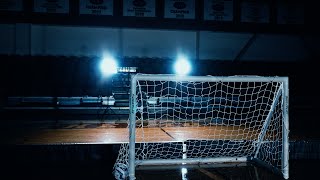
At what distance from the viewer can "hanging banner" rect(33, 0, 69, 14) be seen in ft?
26.3

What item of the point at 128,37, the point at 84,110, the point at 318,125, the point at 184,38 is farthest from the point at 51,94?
the point at 318,125

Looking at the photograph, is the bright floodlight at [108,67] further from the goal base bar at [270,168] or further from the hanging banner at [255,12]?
the goal base bar at [270,168]

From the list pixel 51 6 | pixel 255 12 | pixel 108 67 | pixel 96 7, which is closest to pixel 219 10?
pixel 255 12

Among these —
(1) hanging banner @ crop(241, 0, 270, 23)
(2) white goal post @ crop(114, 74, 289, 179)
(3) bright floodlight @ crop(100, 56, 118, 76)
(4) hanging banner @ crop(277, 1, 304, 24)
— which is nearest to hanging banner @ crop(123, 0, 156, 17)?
(3) bright floodlight @ crop(100, 56, 118, 76)

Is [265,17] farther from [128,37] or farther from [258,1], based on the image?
[128,37]

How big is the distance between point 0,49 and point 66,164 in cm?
540

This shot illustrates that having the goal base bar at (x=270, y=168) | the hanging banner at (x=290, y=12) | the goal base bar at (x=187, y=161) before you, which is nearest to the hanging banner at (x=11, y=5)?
the goal base bar at (x=187, y=161)

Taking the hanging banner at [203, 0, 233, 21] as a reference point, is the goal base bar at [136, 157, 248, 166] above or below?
below

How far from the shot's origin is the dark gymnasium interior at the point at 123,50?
8.22m

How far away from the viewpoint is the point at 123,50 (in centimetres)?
966

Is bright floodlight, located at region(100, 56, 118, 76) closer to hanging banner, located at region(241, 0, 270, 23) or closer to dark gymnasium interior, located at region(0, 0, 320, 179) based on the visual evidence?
dark gymnasium interior, located at region(0, 0, 320, 179)

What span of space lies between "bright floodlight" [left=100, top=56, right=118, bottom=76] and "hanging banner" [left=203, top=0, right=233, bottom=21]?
2.80m

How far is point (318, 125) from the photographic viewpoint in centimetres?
775

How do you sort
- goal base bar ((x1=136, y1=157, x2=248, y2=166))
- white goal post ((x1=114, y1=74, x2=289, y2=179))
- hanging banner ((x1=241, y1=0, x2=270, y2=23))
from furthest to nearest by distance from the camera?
hanging banner ((x1=241, y1=0, x2=270, y2=23))
goal base bar ((x1=136, y1=157, x2=248, y2=166))
white goal post ((x1=114, y1=74, x2=289, y2=179))
